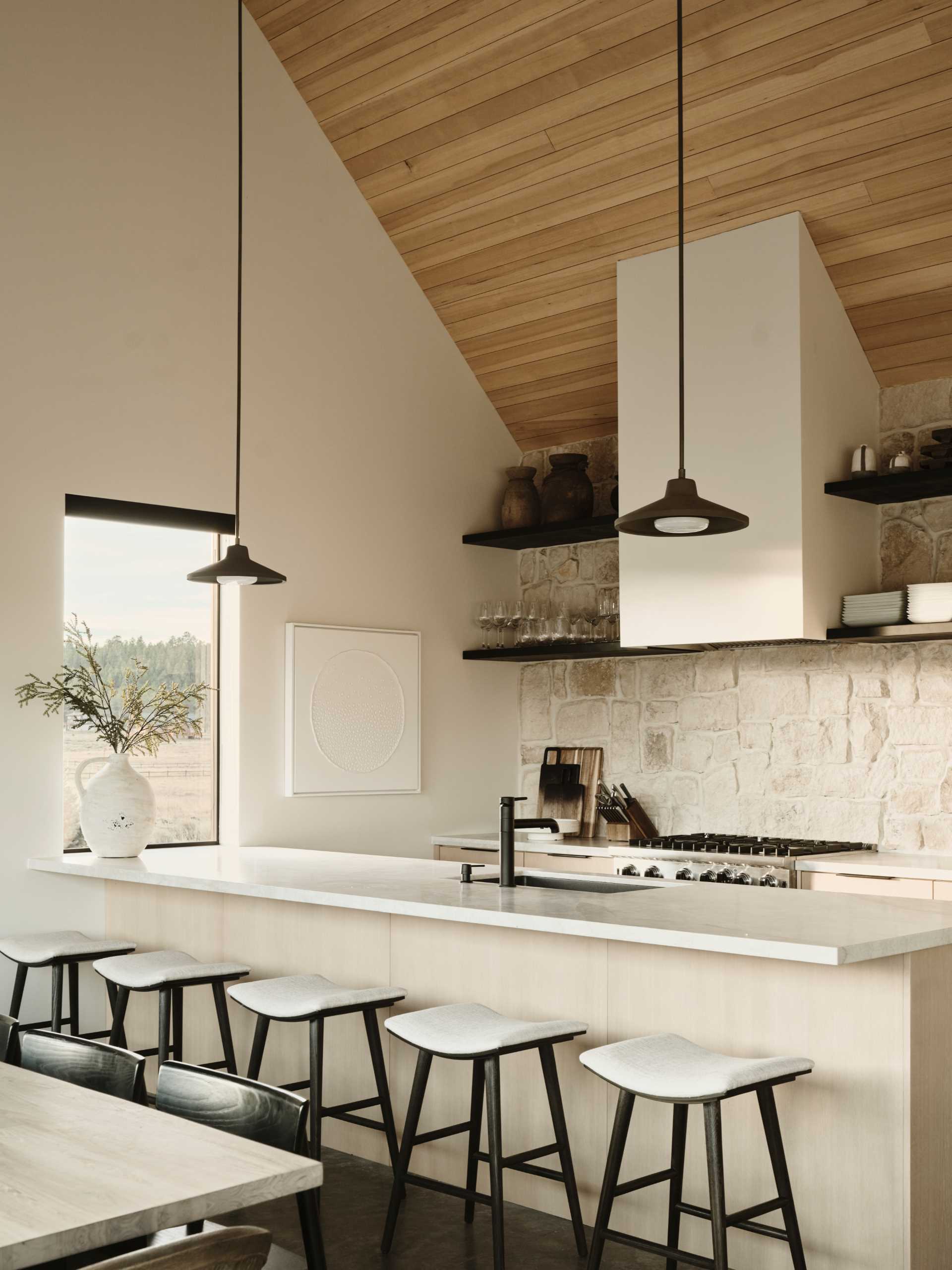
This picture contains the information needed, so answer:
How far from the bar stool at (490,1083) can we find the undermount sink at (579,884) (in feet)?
3.11

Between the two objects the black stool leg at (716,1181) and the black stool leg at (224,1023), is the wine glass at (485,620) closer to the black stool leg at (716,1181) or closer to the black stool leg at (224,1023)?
the black stool leg at (224,1023)

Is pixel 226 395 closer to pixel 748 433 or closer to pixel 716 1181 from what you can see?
pixel 748 433

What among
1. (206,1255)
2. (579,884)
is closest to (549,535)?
(579,884)

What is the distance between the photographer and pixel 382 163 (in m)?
5.80

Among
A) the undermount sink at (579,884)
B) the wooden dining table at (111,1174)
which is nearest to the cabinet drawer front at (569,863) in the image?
the undermount sink at (579,884)

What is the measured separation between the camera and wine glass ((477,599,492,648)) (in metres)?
6.35

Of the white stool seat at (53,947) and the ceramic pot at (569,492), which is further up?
the ceramic pot at (569,492)

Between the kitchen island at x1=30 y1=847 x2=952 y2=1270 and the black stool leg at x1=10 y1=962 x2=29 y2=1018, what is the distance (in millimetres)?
411

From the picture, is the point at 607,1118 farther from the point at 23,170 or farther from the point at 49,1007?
the point at 23,170

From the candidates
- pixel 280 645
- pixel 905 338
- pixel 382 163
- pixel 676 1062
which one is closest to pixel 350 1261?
pixel 676 1062

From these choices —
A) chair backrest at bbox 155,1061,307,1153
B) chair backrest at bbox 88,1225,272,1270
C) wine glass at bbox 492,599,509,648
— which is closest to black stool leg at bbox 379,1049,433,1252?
chair backrest at bbox 155,1061,307,1153

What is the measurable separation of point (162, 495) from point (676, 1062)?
3.36 m

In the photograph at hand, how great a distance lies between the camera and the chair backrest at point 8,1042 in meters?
2.72

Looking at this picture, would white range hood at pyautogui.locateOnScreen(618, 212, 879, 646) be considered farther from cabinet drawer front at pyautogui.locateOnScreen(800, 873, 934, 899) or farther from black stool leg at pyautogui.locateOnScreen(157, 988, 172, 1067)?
black stool leg at pyautogui.locateOnScreen(157, 988, 172, 1067)
